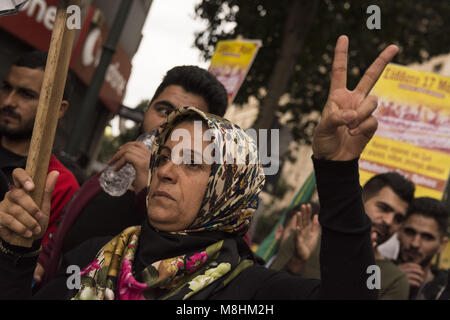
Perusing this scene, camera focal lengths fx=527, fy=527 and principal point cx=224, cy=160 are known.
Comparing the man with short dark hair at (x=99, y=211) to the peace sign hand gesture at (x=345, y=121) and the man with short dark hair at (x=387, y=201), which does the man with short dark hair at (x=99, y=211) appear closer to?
the peace sign hand gesture at (x=345, y=121)

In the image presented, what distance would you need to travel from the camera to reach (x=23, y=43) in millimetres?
8211

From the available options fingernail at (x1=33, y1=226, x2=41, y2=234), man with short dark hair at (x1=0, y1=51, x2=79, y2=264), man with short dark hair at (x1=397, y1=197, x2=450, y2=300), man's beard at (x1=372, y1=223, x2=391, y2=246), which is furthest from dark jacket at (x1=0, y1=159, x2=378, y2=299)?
man with short dark hair at (x1=397, y1=197, x2=450, y2=300)

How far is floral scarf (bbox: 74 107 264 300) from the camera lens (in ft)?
5.67

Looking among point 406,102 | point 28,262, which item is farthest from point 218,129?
point 406,102

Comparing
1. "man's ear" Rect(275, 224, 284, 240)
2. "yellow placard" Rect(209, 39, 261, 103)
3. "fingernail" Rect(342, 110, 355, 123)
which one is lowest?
"man's ear" Rect(275, 224, 284, 240)

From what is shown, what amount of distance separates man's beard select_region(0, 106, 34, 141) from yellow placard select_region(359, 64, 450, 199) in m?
2.73

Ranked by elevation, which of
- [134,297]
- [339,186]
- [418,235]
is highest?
[339,186]

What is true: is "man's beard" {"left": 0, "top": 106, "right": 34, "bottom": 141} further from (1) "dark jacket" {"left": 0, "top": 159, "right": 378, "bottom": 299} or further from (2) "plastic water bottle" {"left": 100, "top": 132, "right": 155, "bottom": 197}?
(1) "dark jacket" {"left": 0, "top": 159, "right": 378, "bottom": 299}

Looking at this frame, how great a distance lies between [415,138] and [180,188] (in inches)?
125

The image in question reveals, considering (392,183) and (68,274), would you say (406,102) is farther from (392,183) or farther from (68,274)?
(68,274)

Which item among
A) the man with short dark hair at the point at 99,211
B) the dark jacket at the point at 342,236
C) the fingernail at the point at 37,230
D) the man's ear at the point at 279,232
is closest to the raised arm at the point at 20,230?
the fingernail at the point at 37,230

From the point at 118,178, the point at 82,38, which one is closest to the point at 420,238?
the point at 118,178

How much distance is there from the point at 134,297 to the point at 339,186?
2.56 ft

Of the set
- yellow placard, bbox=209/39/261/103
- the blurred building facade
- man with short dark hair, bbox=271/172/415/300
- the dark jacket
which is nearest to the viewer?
the dark jacket
